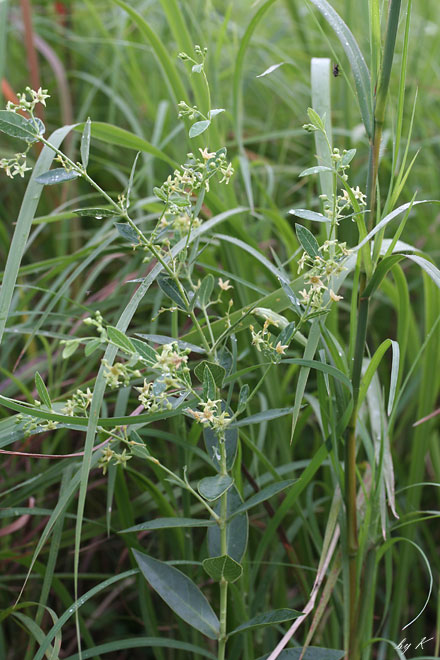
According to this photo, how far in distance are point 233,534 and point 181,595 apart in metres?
0.07

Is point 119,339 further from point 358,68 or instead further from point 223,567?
point 358,68

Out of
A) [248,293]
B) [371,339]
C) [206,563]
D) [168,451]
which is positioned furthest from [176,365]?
[371,339]

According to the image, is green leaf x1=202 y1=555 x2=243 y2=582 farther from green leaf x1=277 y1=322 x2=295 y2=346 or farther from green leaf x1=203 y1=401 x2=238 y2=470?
green leaf x1=277 y1=322 x2=295 y2=346

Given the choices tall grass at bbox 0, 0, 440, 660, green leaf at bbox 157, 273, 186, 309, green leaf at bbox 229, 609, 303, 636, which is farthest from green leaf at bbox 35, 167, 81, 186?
green leaf at bbox 229, 609, 303, 636

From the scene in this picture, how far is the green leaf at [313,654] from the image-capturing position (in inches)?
22.8

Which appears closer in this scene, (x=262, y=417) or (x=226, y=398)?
(x=262, y=417)

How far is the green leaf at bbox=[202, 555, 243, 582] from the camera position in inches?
21.2

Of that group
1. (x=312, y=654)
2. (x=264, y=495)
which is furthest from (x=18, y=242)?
(x=312, y=654)

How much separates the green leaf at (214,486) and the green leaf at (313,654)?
0.62 feet

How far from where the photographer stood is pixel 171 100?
3.83ft

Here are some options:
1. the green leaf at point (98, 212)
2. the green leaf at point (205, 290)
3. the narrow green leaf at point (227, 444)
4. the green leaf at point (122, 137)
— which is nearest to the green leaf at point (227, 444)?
the narrow green leaf at point (227, 444)

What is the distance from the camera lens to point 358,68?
0.60 metres

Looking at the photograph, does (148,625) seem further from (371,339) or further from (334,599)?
(371,339)

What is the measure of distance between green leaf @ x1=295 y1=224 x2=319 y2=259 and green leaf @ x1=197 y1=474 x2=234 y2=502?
206mm
